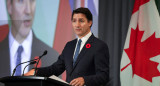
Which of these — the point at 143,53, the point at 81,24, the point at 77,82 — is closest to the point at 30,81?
the point at 77,82

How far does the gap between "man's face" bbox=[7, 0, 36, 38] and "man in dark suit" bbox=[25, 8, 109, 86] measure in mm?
1676

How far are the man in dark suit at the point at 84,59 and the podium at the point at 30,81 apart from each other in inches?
19.3

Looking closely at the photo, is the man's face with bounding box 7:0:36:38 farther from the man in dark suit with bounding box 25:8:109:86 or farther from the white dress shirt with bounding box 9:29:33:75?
the man in dark suit with bounding box 25:8:109:86

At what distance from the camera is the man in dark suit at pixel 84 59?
2.69 m

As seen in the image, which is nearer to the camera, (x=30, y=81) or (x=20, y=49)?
(x=30, y=81)

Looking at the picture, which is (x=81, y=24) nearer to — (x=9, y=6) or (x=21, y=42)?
(x=21, y=42)

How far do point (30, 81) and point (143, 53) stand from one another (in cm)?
256

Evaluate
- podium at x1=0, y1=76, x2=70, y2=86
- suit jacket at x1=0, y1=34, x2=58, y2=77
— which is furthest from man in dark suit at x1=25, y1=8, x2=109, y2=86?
suit jacket at x1=0, y1=34, x2=58, y2=77

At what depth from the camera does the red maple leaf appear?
13.7ft

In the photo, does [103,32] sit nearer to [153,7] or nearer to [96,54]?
[153,7]

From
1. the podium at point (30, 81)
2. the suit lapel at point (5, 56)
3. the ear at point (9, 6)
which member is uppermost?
the ear at point (9, 6)

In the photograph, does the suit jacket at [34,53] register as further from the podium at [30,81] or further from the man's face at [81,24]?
the podium at [30,81]

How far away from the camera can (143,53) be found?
427 centimetres

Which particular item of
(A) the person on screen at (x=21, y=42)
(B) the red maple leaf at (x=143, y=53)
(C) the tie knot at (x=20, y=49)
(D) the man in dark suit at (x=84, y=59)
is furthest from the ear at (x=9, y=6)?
(B) the red maple leaf at (x=143, y=53)
